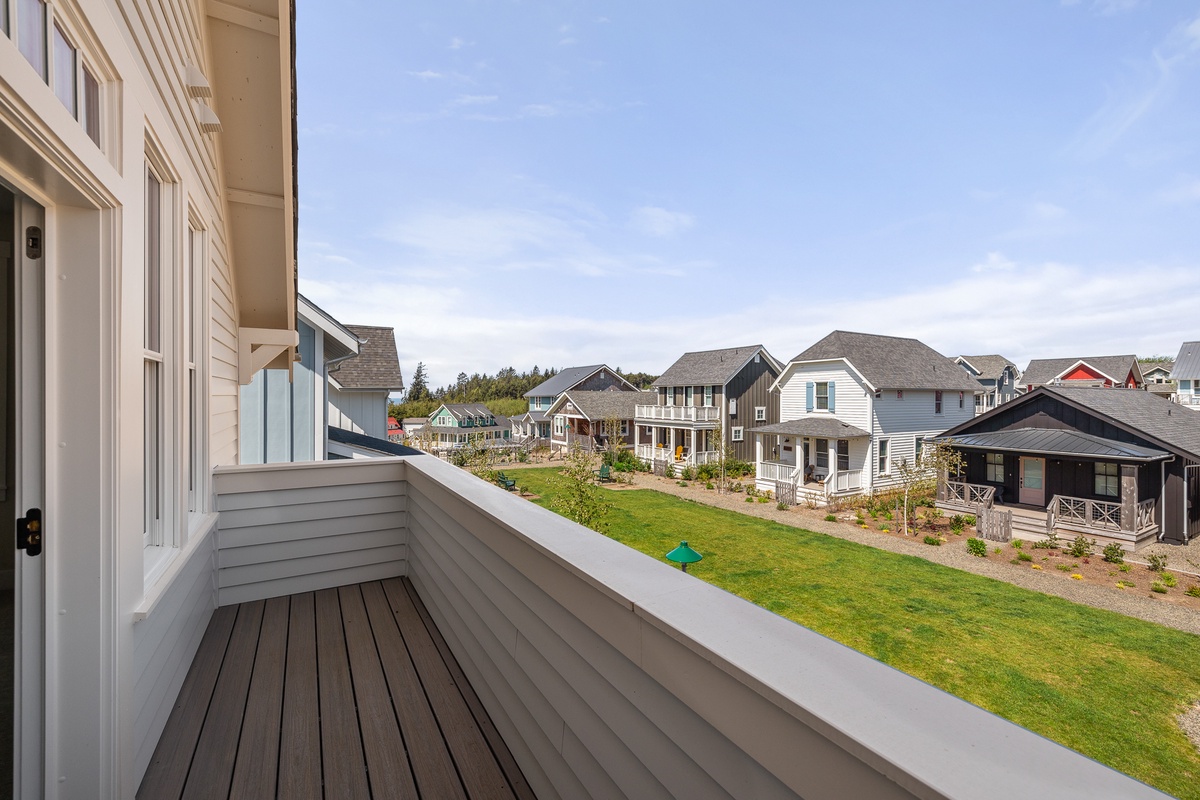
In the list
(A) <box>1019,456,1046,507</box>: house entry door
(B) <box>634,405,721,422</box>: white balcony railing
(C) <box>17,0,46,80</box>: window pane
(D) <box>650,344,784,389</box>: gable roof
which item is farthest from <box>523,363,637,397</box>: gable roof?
(C) <box>17,0,46,80</box>: window pane

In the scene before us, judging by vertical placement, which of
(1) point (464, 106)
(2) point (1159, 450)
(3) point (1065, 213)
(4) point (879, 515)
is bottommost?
(4) point (879, 515)

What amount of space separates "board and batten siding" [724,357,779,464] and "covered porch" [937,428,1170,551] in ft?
28.1

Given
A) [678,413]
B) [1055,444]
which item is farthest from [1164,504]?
[678,413]

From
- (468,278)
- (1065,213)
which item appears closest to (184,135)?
(1065,213)

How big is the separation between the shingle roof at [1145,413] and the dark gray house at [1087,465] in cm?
3

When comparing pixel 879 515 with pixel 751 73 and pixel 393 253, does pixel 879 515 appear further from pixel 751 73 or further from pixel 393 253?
→ pixel 393 253

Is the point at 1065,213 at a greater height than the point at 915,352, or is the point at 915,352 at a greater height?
the point at 1065,213

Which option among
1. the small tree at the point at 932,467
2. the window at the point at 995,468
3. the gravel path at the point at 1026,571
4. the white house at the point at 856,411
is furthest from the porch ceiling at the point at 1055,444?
A: the white house at the point at 856,411

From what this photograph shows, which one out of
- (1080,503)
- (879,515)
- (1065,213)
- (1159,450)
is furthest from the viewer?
(1065,213)

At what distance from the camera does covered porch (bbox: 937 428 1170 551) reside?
10453mm

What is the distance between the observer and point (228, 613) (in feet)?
11.0

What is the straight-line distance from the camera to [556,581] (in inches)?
59.0

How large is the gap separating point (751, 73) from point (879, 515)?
12.2 meters

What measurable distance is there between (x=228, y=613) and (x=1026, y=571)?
10.4 meters
